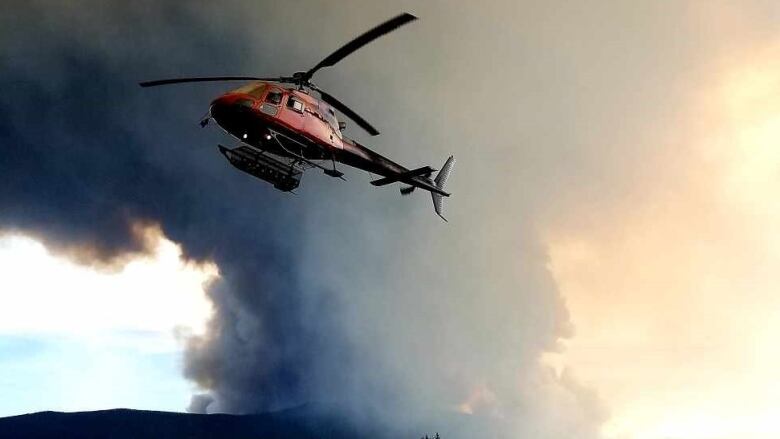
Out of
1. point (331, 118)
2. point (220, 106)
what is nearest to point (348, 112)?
point (331, 118)

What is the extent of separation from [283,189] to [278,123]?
407 centimetres

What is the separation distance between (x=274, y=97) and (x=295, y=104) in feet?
4.42

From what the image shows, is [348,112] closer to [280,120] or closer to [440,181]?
[280,120]

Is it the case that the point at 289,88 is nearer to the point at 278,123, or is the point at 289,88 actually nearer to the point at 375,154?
the point at 278,123

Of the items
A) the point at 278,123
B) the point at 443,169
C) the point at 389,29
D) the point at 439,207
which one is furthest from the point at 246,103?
the point at 443,169

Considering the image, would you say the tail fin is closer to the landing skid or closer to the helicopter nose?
the landing skid

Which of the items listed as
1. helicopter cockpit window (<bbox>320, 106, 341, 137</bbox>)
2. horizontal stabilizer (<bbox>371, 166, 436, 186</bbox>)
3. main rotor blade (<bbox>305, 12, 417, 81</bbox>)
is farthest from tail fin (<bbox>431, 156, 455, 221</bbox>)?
main rotor blade (<bbox>305, 12, 417, 81</bbox>)

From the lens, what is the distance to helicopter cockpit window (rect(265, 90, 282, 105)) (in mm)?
27450

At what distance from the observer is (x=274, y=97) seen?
91.1ft

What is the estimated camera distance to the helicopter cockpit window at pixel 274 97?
1081 inches

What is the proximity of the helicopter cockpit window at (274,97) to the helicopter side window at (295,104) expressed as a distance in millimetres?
595

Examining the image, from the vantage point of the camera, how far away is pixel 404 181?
36.2m

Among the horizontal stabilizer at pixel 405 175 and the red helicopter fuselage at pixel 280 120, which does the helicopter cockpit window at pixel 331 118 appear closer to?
the red helicopter fuselage at pixel 280 120

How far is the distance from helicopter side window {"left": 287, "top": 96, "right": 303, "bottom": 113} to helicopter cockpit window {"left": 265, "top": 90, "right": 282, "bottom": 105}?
0.60 meters
